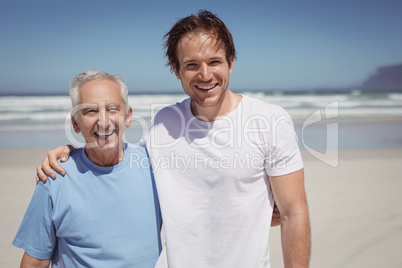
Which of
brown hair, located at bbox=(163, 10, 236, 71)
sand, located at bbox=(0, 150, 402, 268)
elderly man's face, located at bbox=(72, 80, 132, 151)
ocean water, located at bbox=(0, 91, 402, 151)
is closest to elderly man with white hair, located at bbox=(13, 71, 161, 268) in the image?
elderly man's face, located at bbox=(72, 80, 132, 151)

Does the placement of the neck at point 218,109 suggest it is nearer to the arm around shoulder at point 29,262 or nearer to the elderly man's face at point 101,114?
the elderly man's face at point 101,114

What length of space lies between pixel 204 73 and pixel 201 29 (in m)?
0.26

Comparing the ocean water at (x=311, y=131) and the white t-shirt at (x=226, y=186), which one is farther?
the ocean water at (x=311, y=131)

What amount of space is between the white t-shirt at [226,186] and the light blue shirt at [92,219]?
0.13m

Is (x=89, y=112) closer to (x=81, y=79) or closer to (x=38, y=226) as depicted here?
(x=81, y=79)

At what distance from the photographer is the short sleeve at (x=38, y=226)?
1.87 metres

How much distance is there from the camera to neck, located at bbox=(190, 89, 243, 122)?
6.91 ft

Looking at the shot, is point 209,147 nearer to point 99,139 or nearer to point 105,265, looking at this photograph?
point 99,139

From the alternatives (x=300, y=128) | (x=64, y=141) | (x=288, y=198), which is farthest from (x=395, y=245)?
(x=64, y=141)

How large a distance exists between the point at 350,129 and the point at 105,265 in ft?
40.9

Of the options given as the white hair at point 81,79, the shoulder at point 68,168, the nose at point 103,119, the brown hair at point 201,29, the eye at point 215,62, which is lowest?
the shoulder at point 68,168

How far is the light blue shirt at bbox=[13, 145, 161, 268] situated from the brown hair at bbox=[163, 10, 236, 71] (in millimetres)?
824

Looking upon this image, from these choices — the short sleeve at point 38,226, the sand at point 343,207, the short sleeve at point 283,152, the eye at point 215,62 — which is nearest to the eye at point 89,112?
the short sleeve at point 38,226

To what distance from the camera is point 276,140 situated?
1.95 meters
